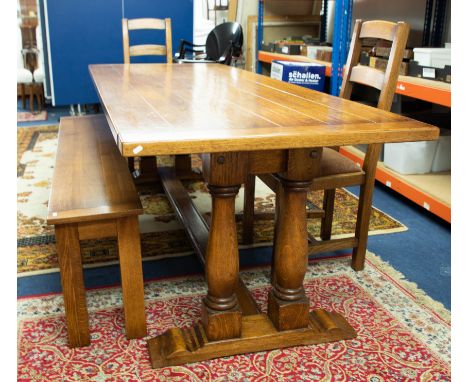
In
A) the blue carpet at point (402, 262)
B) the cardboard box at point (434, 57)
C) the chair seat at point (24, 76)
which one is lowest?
the blue carpet at point (402, 262)

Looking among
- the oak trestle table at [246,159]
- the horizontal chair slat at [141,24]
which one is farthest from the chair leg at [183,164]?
the oak trestle table at [246,159]

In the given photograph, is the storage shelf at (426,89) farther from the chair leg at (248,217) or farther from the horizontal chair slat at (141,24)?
the horizontal chair slat at (141,24)

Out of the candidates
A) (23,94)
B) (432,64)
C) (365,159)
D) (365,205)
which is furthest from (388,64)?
(23,94)

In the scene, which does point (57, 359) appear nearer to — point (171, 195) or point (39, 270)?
point (39, 270)

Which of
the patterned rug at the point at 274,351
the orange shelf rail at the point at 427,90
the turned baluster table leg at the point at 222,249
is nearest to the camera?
the turned baluster table leg at the point at 222,249

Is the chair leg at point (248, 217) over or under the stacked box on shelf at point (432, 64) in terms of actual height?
under

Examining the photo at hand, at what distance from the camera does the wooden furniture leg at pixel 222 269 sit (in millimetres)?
1588

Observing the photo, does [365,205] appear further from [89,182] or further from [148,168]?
[148,168]

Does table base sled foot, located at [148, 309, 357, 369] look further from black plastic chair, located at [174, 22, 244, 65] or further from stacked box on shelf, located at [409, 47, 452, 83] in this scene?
black plastic chair, located at [174, 22, 244, 65]

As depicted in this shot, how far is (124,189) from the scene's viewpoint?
1.88 metres

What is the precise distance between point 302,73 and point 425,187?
4.67 ft

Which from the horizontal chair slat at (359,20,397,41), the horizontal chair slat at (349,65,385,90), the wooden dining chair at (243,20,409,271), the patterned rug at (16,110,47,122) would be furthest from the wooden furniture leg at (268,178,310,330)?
the patterned rug at (16,110,47,122)

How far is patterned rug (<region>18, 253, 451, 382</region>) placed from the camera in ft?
5.38
